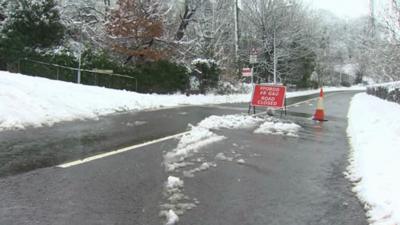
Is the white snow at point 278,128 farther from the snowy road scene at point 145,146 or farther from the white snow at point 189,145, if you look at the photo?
the white snow at point 189,145

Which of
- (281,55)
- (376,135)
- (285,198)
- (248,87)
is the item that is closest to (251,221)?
(285,198)

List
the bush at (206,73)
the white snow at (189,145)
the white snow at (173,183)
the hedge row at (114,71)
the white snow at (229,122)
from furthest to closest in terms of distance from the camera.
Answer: the bush at (206,73), the hedge row at (114,71), the white snow at (229,122), the white snow at (189,145), the white snow at (173,183)

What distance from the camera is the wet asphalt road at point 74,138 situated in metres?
7.54

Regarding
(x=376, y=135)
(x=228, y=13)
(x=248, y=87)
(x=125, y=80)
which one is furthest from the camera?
(x=228, y=13)

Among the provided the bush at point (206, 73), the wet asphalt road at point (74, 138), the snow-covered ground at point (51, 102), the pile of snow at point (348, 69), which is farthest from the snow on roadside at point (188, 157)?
the pile of snow at point (348, 69)

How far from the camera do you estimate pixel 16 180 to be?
244 inches

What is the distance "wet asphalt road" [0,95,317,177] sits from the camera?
7.54 meters

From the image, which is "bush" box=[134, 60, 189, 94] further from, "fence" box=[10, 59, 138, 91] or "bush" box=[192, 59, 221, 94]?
"bush" box=[192, 59, 221, 94]

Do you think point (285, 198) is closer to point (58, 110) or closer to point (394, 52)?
point (58, 110)

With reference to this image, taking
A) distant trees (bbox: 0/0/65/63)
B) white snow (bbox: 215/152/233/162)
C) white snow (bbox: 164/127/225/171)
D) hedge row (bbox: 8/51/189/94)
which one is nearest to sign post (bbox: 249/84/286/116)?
white snow (bbox: 164/127/225/171)

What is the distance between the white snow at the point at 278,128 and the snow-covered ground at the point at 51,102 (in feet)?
16.4

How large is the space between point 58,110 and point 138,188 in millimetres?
8183

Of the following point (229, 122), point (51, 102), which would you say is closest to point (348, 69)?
point (229, 122)

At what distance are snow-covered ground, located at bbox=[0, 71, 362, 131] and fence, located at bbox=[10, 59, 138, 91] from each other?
5.46 m
